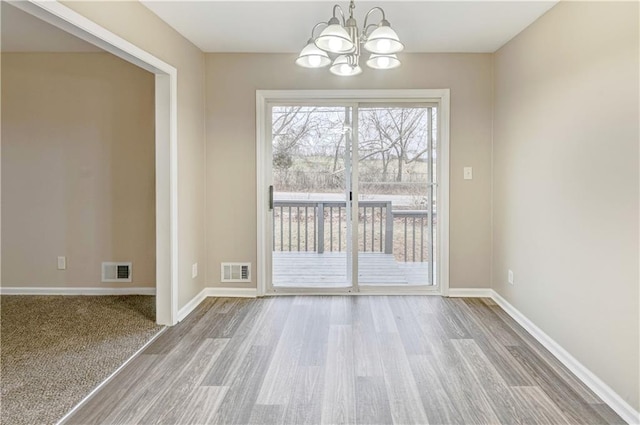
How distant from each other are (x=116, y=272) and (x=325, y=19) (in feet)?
10.5

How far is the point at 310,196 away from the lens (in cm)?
385

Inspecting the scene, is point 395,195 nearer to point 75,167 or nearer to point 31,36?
point 75,167

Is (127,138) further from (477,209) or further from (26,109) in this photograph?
(477,209)

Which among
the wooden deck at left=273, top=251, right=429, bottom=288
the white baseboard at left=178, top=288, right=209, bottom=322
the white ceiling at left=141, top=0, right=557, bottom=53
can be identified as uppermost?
the white ceiling at left=141, top=0, right=557, bottom=53

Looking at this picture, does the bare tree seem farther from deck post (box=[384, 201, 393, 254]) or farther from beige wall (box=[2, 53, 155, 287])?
beige wall (box=[2, 53, 155, 287])

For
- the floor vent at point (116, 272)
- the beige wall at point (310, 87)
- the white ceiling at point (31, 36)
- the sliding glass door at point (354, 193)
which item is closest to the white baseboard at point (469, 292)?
the beige wall at point (310, 87)

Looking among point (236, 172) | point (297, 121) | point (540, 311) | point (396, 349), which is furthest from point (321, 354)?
Answer: point (297, 121)

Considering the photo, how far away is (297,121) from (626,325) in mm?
3077

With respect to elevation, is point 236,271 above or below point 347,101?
below

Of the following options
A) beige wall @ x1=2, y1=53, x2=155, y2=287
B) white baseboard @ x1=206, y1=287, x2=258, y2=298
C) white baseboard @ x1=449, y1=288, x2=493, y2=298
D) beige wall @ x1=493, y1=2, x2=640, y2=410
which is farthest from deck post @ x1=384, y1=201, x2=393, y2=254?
beige wall @ x1=2, y1=53, x2=155, y2=287

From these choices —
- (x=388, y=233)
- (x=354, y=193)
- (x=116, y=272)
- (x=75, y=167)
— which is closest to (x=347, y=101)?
(x=354, y=193)

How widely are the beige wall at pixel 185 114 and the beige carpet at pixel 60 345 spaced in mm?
570

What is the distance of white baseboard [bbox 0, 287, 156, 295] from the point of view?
3.76 metres

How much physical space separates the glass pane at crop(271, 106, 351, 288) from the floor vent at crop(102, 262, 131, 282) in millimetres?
1533
